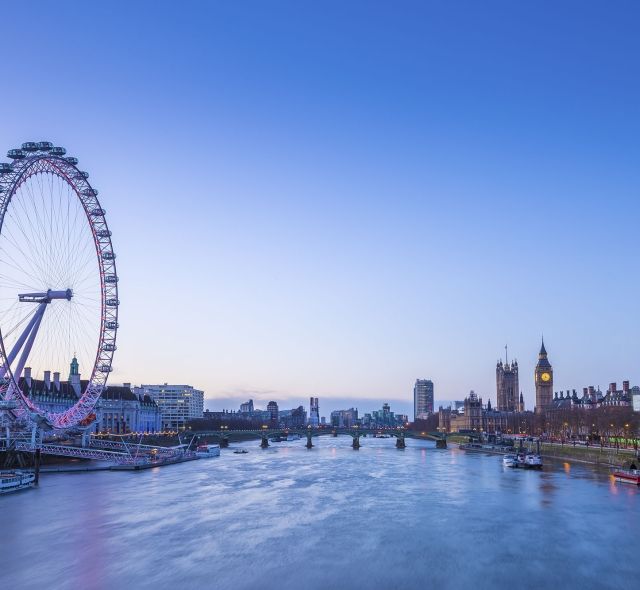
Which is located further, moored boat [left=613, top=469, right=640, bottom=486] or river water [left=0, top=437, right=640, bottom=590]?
moored boat [left=613, top=469, right=640, bottom=486]

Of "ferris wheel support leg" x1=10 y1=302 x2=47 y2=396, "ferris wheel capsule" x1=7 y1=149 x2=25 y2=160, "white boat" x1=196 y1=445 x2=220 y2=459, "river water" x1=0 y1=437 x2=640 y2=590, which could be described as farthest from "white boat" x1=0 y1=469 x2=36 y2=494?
"white boat" x1=196 y1=445 x2=220 y2=459

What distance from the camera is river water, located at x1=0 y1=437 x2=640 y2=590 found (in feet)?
130

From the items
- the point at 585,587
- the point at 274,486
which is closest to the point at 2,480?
the point at 274,486

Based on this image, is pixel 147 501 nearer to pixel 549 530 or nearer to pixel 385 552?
pixel 385 552

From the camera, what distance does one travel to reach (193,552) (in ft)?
149

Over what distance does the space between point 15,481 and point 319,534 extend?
36.5 m

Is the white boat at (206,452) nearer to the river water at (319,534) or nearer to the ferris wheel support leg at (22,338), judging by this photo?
the river water at (319,534)

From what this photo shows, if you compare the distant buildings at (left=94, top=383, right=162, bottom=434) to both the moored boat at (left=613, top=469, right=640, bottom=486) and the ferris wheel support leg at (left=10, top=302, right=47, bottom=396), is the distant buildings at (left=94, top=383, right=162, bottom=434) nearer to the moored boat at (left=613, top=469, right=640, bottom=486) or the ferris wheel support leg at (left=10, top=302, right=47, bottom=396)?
the ferris wheel support leg at (left=10, top=302, right=47, bottom=396)

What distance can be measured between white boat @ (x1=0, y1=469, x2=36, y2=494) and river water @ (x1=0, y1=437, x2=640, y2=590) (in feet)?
5.42

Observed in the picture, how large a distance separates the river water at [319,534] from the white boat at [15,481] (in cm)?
165

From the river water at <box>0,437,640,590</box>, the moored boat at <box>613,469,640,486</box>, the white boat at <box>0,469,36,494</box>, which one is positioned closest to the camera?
the river water at <box>0,437,640,590</box>

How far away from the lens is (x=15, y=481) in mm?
70875

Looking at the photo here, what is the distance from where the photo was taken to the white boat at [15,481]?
68.9 meters

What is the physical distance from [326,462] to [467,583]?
282ft
